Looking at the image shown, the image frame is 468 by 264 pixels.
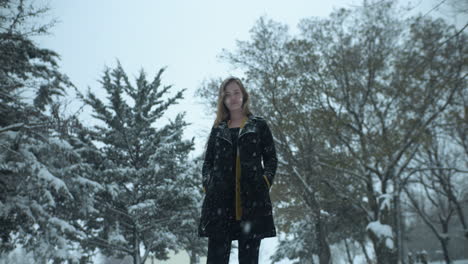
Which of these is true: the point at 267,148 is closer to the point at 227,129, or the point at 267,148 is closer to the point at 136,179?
the point at 227,129

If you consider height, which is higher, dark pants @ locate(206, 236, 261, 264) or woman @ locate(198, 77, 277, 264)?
woman @ locate(198, 77, 277, 264)

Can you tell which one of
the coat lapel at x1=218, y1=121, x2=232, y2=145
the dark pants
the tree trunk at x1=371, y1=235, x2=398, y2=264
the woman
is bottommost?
the tree trunk at x1=371, y1=235, x2=398, y2=264

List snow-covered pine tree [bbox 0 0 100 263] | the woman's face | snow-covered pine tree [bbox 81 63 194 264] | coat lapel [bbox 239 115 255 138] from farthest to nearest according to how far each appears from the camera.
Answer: snow-covered pine tree [bbox 81 63 194 264] → snow-covered pine tree [bbox 0 0 100 263] → the woman's face → coat lapel [bbox 239 115 255 138]

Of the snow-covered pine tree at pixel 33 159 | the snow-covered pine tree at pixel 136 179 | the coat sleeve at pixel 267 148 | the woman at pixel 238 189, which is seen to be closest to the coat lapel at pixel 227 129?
the woman at pixel 238 189

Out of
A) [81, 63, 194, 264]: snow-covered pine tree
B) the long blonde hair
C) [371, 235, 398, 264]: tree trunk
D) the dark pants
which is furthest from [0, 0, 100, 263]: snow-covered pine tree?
[371, 235, 398, 264]: tree trunk

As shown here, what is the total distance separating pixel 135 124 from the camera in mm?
13297

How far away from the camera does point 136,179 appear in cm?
1202

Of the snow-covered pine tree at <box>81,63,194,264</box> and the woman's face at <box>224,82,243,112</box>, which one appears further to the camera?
the snow-covered pine tree at <box>81,63,194,264</box>

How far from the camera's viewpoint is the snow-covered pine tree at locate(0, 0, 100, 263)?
8.18 m

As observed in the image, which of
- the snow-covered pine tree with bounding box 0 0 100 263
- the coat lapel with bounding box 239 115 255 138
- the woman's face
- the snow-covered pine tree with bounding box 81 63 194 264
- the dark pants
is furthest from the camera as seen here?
the snow-covered pine tree with bounding box 81 63 194 264

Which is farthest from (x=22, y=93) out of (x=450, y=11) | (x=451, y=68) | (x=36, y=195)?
(x=451, y=68)

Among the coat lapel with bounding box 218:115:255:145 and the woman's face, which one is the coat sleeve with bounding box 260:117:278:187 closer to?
the coat lapel with bounding box 218:115:255:145

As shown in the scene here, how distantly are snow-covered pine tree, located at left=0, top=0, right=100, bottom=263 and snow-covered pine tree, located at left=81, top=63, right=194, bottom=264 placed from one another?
1.34 metres

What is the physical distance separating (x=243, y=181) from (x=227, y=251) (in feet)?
1.73
